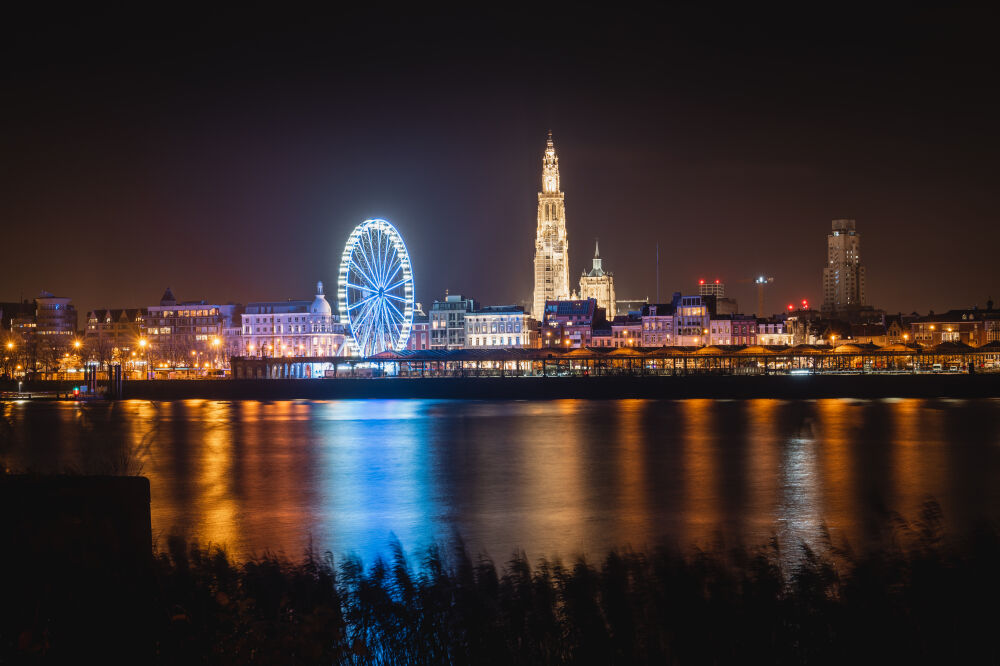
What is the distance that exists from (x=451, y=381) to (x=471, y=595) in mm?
68847

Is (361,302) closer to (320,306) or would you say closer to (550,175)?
(320,306)

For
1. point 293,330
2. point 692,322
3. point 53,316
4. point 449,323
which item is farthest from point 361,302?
point 53,316

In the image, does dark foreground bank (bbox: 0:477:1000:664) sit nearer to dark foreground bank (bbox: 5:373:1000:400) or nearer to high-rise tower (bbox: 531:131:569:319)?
dark foreground bank (bbox: 5:373:1000:400)

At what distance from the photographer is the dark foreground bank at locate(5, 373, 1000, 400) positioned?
7481cm

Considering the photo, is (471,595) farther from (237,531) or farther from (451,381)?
(451,381)

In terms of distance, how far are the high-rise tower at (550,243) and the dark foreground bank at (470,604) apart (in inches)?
6868

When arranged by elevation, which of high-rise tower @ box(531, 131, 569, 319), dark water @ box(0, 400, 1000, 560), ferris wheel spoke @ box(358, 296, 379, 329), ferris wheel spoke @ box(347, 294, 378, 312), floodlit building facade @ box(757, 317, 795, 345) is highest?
high-rise tower @ box(531, 131, 569, 319)

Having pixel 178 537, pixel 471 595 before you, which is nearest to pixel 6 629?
pixel 471 595

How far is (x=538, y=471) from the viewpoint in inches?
1296

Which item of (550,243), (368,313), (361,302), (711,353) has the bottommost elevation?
(711,353)

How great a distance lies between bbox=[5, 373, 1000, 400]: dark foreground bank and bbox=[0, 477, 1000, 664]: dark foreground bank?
59567 mm

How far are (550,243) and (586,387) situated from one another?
11767 centimetres

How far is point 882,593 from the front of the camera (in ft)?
45.4

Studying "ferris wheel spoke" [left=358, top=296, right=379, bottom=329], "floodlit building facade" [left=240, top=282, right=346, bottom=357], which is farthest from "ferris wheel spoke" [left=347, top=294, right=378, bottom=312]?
"floodlit building facade" [left=240, top=282, right=346, bottom=357]
